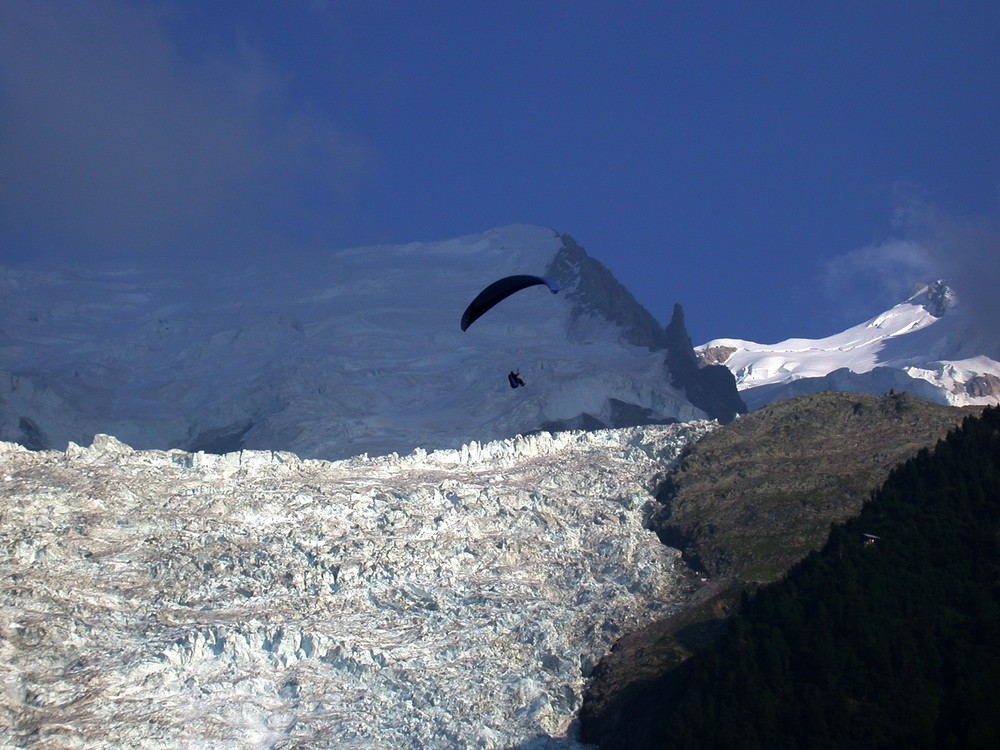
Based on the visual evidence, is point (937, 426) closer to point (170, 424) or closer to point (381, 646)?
point (381, 646)

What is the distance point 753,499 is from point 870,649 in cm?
3245

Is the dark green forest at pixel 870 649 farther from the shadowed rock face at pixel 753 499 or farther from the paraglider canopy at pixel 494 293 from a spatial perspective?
the paraglider canopy at pixel 494 293

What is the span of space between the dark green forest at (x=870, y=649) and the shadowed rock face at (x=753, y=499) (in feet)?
12.7

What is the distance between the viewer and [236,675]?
282 feet

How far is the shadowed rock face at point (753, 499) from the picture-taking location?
3433 inches

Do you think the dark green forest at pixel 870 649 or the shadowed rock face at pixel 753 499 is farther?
the shadowed rock face at pixel 753 499

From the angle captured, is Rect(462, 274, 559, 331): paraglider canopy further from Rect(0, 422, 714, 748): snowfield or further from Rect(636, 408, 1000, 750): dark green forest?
Rect(0, 422, 714, 748): snowfield

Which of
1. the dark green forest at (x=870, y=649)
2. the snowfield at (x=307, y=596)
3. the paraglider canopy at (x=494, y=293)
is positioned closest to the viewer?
the paraglider canopy at (x=494, y=293)

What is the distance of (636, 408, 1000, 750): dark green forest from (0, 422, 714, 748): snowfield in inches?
396

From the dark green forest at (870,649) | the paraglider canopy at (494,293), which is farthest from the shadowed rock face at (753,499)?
the paraglider canopy at (494,293)

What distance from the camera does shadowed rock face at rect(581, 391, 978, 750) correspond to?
8719 centimetres

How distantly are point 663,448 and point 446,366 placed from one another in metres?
72.3

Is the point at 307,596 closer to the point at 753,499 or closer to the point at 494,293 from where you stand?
the point at 753,499

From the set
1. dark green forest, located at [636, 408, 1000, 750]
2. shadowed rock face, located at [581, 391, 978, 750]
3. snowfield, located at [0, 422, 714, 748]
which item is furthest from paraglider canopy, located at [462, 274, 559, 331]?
shadowed rock face, located at [581, 391, 978, 750]
